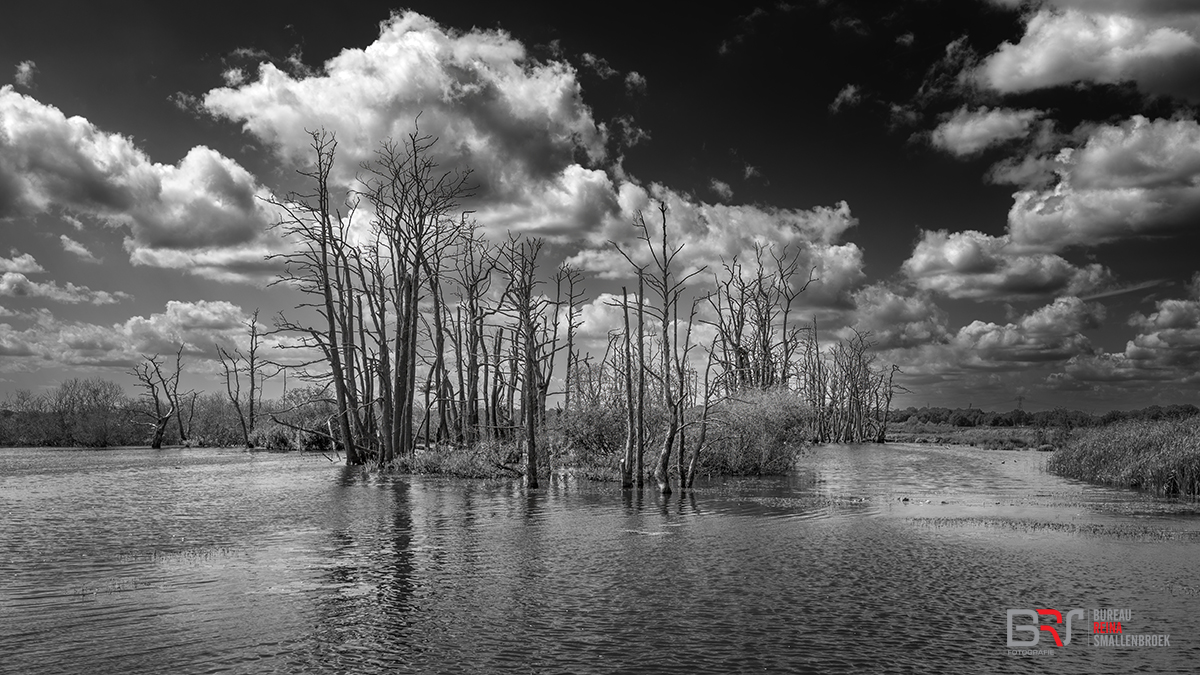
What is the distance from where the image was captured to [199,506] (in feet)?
69.3

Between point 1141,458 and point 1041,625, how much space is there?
23041 mm

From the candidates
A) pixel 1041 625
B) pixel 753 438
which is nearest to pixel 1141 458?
pixel 753 438

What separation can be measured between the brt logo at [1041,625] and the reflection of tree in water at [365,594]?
6939mm

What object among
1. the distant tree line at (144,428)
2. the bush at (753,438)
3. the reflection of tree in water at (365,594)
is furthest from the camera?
the distant tree line at (144,428)

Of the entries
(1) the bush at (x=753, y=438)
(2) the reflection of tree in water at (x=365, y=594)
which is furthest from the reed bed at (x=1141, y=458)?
(2) the reflection of tree in water at (x=365, y=594)

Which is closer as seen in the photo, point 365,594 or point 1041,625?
point 1041,625

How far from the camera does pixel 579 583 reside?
1193 centimetres

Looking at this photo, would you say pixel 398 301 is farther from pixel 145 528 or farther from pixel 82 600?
pixel 82 600

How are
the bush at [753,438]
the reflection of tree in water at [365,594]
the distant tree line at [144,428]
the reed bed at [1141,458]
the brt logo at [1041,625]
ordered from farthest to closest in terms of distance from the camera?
the distant tree line at [144,428] → the bush at [753,438] → the reed bed at [1141,458] → the brt logo at [1041,625] → the reflection of tree in water at [365,594]

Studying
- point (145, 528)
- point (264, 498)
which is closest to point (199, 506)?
point (264, 498)

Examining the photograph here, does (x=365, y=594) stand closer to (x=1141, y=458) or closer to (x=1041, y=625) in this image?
(x=1041, y=625)

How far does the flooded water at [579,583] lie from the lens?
336 inches

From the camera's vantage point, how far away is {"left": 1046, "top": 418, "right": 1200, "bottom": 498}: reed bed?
24.8 m

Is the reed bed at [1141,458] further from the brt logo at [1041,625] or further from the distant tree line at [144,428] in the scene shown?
the distant tree line at [144,428]
